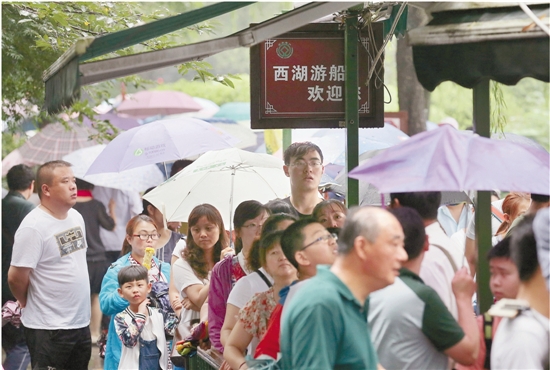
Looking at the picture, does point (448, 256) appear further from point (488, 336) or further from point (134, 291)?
point (134, 291)

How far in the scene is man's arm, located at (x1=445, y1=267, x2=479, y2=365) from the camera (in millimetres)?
4473

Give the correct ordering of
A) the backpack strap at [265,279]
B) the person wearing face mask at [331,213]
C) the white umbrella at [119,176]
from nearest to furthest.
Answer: the backpack strap at [265,279], the person wearing face mask at [331,213], the white umbrella at [119,176]

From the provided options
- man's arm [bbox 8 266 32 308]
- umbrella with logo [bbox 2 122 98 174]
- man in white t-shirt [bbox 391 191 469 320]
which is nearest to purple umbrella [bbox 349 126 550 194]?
man in white t-shirt [bbox 391 191 469 320]

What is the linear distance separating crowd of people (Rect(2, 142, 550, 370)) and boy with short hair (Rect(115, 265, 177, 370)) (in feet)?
0.04

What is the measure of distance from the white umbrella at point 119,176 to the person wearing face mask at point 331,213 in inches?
271

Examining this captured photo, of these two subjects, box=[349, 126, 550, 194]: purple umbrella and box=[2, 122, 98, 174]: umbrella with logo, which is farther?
box=[2, 122, 98, 174]: umbrella with logo

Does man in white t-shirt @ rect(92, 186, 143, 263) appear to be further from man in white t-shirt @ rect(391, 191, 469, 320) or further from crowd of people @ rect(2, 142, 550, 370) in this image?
man in white t-shirt @ rect(391, 191, 469, 320)

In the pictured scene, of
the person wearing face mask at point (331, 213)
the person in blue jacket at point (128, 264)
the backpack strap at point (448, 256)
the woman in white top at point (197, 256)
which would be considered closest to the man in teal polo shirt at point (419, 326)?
the backpack strap at point (448, 256)

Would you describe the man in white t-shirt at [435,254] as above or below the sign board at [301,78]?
below

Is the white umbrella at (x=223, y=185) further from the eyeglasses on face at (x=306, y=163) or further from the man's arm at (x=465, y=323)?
the man's arm at (x=465, y=323)

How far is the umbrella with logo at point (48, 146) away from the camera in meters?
18.0

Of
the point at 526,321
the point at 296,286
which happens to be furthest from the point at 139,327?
the point at 526,321

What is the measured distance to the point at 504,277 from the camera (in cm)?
474

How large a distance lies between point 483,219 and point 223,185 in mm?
4332
